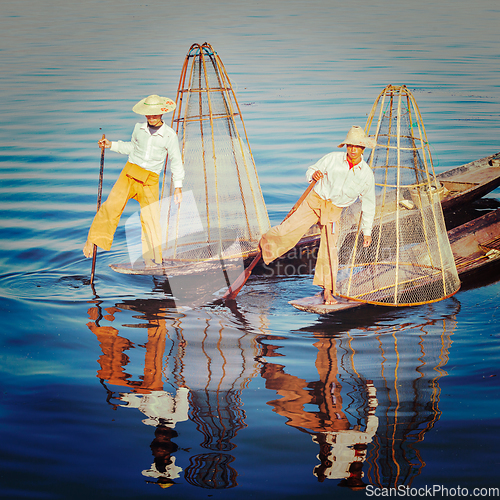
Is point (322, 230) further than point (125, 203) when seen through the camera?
No

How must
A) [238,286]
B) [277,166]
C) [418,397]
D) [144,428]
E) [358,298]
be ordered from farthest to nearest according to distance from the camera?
1. [277,166]
2. [238,286]
3. [358,298]
4. [418,397]
5. [144,428]

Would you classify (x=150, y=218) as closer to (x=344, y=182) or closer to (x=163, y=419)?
(x=344, y=182)

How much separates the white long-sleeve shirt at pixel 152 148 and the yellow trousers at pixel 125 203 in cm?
10

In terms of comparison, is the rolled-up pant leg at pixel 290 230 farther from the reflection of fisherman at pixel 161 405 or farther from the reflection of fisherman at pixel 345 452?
the reflection of fisherman at pixel 345 452

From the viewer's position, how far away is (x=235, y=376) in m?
3.62

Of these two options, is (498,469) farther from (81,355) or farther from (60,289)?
(60,289)

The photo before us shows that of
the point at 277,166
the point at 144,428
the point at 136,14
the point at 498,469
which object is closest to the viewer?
the point at 498,469

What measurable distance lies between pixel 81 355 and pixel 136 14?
31.5m

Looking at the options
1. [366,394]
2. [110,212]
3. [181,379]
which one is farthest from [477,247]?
[110,212]

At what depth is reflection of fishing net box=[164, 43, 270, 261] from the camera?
207 inches

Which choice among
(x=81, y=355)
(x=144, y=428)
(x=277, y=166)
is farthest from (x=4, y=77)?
(x=144, y=428)

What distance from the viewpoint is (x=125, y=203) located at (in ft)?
15.4

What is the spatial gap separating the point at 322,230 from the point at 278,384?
137cm

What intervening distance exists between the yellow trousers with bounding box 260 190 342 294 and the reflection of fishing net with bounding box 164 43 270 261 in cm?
75
